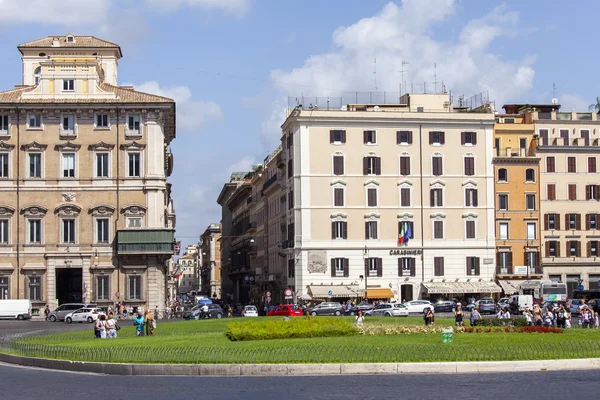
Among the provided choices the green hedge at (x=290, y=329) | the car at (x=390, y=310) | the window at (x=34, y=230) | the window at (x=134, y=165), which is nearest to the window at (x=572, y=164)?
the car at (x=390, y=310)

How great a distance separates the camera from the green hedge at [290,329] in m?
41.8

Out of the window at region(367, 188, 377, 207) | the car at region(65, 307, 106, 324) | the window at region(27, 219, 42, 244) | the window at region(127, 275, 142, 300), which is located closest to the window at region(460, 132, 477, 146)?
the window at region(367, 188, 377, 207)

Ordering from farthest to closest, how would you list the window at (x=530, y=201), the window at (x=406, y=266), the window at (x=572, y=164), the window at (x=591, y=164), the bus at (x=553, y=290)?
1. the window at (x=591, y=164)
2. the window at (x=572, y=164)
3. the window at (x=530, y=201)
4. the window at (x=406, y=266)
5. the bus at (x=553, y=290)

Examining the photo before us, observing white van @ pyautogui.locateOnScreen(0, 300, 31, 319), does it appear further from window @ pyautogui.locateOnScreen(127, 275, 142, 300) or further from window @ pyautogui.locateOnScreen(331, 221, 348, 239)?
window @ pyautogui.locateOnScreen(331, 221, 348, 239)

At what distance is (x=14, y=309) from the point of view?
81062 millimetres

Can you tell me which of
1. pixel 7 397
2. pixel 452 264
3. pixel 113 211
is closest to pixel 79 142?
pixel 113 211

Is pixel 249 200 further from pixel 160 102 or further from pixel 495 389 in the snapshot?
pixel 495 389

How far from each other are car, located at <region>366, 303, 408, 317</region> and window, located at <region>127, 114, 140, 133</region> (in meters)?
24.6

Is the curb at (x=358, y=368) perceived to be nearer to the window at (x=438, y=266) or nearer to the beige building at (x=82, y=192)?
the beige building at (x=82, y=192)

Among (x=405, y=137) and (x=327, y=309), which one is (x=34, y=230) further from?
(x=405, y=137)

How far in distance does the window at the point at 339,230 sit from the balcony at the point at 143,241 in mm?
16826

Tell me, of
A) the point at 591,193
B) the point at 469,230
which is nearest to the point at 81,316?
the point at 469,230

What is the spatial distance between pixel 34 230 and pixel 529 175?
1872 inches

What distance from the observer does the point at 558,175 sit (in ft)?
335
